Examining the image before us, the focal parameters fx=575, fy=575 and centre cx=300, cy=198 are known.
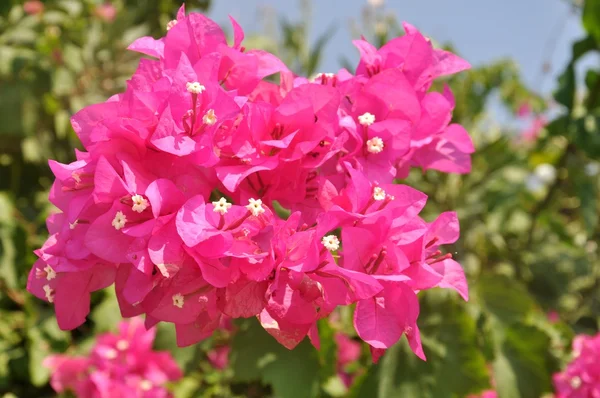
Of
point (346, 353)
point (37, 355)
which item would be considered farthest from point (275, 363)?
point (37, 355)

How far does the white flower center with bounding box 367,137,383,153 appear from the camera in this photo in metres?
0.61

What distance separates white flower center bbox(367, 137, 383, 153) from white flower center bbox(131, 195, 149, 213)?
0.78 feet

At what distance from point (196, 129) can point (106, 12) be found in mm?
1737

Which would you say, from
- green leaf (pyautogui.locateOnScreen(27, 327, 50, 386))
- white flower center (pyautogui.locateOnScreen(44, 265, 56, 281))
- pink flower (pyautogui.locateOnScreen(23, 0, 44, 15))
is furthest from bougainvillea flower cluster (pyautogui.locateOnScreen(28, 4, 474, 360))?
pink flower (pyautogui.locateOnScreen(23, 0, 44, 15))

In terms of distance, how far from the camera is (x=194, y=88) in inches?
22.0

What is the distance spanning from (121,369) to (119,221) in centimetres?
79

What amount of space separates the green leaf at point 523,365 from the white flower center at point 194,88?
38.6 inches

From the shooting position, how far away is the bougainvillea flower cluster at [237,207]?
1.71ft

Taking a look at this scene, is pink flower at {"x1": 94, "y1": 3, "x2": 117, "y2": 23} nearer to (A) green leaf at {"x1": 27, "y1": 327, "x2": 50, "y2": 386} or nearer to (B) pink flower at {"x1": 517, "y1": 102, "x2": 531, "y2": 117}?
(A) green leaf at {"x1": 27, "y1": 327, "x2": 50, "y2": 386}

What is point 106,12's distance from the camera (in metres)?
A: 2.08

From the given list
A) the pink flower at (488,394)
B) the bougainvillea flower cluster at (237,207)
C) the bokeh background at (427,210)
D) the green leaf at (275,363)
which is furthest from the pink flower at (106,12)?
the pink flower at (488,394)

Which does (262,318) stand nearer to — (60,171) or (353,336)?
(60,171)

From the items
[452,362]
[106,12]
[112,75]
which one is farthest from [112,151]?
[106,12]

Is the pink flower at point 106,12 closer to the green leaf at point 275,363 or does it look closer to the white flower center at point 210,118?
the green leaf at point 275,363
